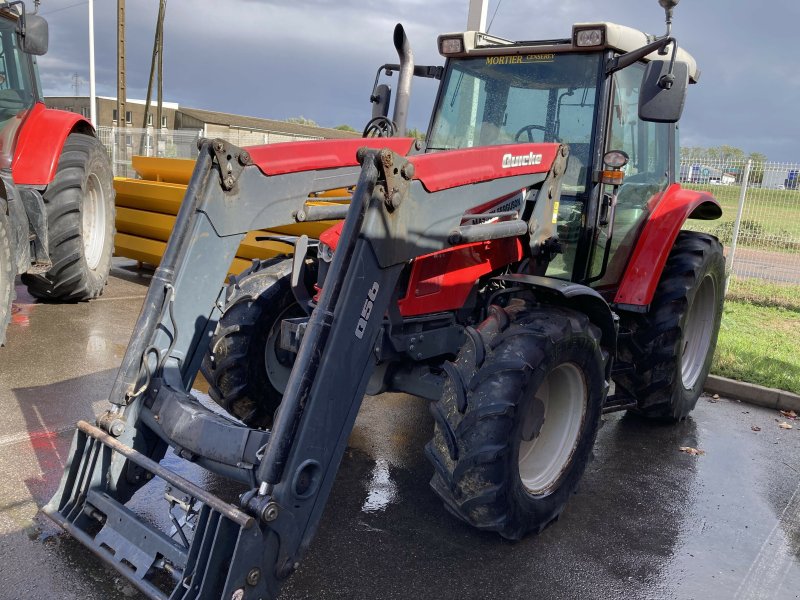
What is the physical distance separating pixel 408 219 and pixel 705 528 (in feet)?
7.57

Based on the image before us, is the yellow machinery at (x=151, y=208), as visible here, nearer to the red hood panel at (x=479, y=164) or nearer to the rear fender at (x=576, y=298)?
the red hood panel at (x=479, y=164)

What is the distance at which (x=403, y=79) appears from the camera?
15.4 feet

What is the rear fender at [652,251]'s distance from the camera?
4703 millimetres

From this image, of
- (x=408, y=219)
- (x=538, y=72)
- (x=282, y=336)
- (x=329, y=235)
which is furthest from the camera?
(x=538, y=72)

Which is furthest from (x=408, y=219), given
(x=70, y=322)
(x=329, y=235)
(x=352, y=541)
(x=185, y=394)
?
(x=70, y=322)

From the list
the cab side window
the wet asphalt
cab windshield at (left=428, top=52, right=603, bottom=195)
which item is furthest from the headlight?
the cab side window

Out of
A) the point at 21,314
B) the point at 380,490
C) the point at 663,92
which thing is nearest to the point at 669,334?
the point at 663,92

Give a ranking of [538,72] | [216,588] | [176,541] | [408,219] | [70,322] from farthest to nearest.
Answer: [70,322], [538,72], [408,219], [176,541], [216,588]

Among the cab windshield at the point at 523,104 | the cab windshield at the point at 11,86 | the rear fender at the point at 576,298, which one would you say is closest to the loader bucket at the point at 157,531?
the rear fender at the point at 576,298

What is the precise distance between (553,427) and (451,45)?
2.55 metres

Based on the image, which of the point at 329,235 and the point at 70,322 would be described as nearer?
the point at 329,235

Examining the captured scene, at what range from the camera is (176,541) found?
2.88m

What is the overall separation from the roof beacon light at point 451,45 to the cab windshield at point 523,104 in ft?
0.27

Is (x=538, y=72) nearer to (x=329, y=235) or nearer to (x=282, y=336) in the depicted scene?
(x=329, y=235)
